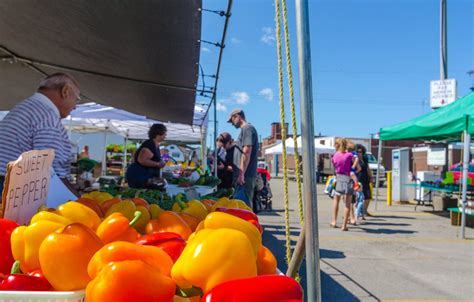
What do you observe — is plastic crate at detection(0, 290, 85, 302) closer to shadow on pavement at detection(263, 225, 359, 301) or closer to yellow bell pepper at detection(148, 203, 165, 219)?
yellow bell pepper at detection(148, 203, 165, 219)

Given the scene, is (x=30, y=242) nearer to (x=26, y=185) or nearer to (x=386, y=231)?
(x=26, y=185)

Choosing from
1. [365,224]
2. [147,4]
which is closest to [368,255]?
[365,224]

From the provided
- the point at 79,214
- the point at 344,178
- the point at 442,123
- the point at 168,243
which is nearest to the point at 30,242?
the point at 79,214

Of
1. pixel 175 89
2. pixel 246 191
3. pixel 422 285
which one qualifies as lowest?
pixel 422 285

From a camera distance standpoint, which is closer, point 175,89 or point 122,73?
point 122,73

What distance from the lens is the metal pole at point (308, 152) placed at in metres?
1.15

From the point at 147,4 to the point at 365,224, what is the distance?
7360 millimetres

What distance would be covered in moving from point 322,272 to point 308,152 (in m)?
3.90

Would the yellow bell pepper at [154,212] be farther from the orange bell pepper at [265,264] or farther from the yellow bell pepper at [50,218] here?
the orange bell pepper at [265,264]

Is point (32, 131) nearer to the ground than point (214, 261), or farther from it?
farther from it

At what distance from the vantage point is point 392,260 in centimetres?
544

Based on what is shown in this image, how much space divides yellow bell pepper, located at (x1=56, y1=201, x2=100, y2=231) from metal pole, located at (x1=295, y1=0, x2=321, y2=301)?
0.71 meters

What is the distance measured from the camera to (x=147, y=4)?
2693mm

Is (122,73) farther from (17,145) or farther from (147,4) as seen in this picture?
(17,145)
